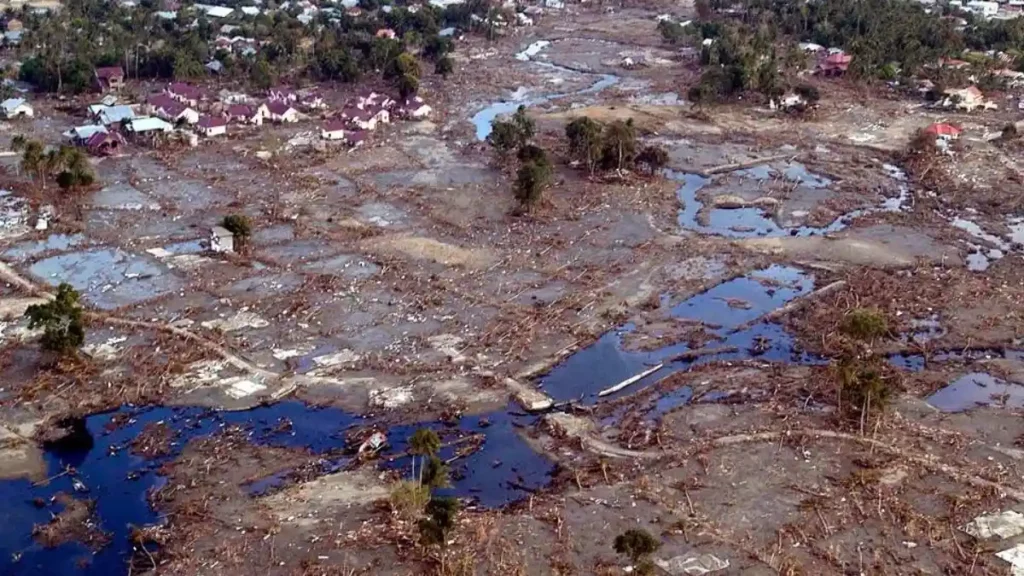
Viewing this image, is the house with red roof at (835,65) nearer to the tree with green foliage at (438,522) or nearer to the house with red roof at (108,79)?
the house with red roof at (108,79)

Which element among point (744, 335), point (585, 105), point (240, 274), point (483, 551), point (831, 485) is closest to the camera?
point (483, 551)

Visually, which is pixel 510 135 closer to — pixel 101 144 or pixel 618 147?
pixel 618 147

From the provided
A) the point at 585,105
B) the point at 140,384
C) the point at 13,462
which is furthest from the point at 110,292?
the point at 585,105

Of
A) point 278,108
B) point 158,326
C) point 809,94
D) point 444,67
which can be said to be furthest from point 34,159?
point 809,94

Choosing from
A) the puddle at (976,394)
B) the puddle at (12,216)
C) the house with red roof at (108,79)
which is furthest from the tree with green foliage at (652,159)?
the house with red roof at (108,79)

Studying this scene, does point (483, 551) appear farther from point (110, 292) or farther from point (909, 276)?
point (909, 276)

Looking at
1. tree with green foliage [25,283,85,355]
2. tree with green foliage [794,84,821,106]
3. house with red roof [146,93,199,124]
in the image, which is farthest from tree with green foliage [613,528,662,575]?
tree with green foliage [794,84,821,106]
